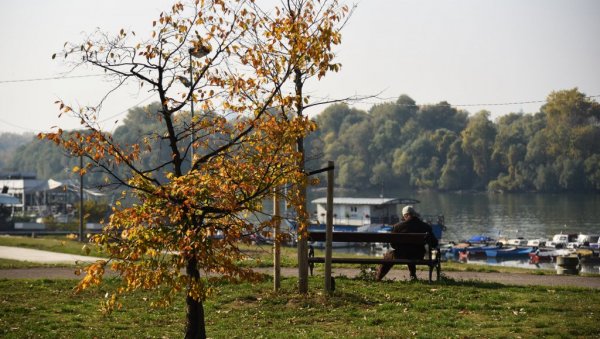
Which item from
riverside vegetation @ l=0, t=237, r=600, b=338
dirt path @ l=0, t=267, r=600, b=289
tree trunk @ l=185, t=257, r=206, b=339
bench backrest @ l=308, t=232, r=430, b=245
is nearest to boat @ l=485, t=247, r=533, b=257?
dirt path @ l=0, t=267, r=600, b=289

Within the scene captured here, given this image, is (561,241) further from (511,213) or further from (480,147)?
(480,147)

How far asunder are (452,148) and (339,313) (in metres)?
141

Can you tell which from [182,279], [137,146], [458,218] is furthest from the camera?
[458,218]

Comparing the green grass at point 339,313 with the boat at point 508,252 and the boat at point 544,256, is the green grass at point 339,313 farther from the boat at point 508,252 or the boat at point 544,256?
the boat at point 508,252

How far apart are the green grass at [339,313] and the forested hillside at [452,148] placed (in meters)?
101

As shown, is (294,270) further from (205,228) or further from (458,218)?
(458,218)

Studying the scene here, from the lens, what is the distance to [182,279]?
10.1m

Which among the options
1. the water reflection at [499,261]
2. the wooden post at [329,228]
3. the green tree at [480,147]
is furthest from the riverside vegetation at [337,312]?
the green tree at [480,147]

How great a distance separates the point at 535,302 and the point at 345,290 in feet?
10.4

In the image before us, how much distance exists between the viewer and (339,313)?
12.9 meters

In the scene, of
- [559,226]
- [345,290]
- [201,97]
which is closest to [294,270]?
[345,290]

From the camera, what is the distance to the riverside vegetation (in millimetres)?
11664

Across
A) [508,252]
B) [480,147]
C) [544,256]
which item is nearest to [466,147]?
[480,147]

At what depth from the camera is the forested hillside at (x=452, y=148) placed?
13512 centimetres
